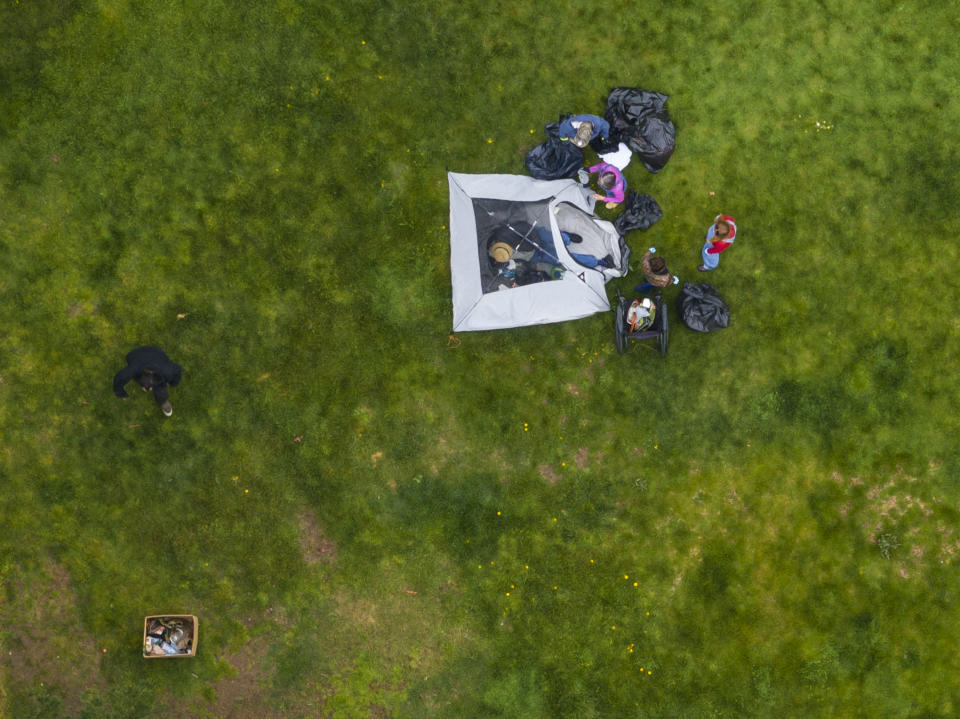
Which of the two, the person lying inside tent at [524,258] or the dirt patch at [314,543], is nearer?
the person lying inside tent at [524,258]

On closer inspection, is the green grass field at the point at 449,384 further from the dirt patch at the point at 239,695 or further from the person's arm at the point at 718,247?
the person's arm at the point at 718,247

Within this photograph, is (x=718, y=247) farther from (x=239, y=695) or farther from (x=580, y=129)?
(x=239, y=695)

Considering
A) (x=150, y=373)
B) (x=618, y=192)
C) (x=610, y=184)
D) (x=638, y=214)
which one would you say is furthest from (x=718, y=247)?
(x=150, y=373)

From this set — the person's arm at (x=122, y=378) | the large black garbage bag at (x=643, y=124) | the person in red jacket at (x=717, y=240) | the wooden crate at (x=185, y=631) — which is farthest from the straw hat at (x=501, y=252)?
the wooden crate at (x=185, y=631)

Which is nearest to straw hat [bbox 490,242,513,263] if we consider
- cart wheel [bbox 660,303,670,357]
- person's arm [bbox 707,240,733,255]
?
cart wheel [bbox 660,303,670,357]

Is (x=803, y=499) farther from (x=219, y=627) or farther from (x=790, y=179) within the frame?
(x=219, y=627)

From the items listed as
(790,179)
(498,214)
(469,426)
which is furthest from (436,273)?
(790,179)
